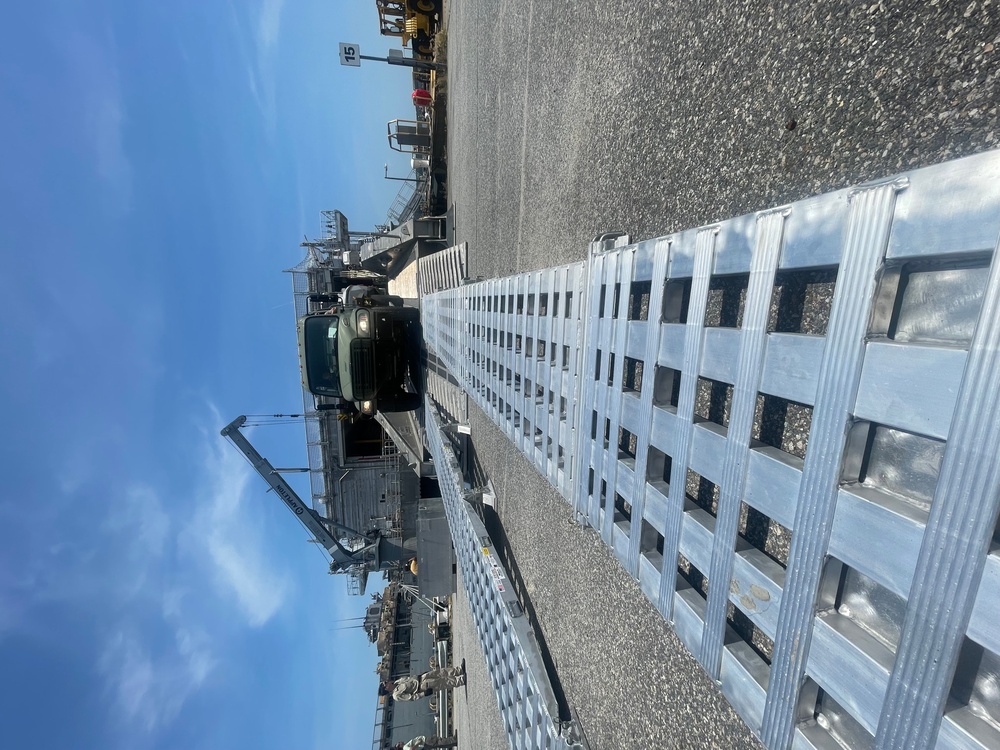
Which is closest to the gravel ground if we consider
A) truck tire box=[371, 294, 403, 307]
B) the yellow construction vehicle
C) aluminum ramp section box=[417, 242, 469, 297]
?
aluminum ramp section box=[417, 242, 469, 297]

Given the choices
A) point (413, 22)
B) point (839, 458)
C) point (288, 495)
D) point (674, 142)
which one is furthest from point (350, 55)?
point (839, 458)

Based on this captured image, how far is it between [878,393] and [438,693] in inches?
1027

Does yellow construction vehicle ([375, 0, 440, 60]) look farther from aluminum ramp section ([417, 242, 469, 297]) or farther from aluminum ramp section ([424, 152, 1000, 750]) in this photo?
aluminum ramp section ([424, 152, 1000, 750])

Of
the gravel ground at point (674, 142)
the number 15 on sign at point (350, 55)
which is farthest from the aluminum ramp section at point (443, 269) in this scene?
the number 15 on sign at point (350, 55)

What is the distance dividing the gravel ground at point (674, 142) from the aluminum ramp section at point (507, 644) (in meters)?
0.32

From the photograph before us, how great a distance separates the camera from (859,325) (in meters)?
1.56

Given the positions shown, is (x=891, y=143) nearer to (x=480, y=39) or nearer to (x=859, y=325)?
(x=859, y=325)

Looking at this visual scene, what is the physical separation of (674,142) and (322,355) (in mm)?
9304

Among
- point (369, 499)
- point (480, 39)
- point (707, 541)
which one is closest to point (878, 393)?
point (707, 541)

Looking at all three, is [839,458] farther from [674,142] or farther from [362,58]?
[362,58]

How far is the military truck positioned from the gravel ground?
150 inches

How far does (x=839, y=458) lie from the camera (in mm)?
1643

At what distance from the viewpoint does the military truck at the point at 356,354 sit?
10.4 metres

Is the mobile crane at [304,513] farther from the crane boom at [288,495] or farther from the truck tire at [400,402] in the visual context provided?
the truck tire at [400,402]
